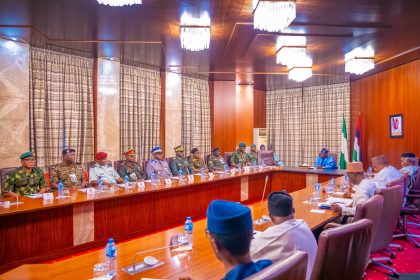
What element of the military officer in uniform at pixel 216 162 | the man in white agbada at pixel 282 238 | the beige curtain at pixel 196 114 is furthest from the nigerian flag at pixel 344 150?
the man in white agbada at pixel 282 238

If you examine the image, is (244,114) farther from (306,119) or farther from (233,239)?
(233,239)

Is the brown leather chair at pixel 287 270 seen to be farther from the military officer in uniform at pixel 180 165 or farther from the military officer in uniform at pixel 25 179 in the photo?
the military officer in uniform at pixel 180 165

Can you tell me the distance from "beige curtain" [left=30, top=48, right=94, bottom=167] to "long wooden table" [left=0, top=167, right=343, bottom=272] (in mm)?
2224

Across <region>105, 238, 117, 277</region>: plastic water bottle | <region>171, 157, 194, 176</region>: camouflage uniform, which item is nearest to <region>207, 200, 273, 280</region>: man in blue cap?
<region>105, 238, 117, 277</region>: plastic water bottle

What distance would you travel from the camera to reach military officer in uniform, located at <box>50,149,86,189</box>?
4719mm

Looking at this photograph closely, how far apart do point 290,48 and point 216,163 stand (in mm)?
3133

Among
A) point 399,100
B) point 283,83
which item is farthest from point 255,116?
point 399,100

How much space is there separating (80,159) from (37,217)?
322 centimetres

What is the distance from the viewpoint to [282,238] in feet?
5.71

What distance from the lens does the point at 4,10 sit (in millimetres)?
4000

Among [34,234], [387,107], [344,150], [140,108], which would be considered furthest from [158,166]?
[387,107]

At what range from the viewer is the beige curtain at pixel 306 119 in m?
9.61

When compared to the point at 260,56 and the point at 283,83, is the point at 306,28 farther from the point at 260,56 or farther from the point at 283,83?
the point at 283,83

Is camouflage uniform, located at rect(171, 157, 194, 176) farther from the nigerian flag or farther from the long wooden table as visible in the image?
the nigerian flag
